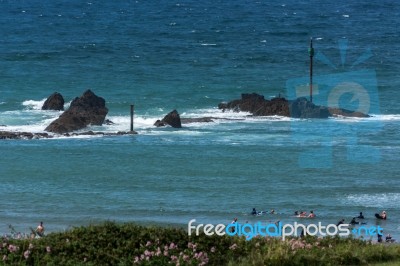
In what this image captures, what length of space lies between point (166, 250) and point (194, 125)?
3929 cm

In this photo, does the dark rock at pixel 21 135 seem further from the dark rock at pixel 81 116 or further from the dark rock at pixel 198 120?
the dark rock at pixel 198 120

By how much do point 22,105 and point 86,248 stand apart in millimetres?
48544

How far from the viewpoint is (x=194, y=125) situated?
59.9 m

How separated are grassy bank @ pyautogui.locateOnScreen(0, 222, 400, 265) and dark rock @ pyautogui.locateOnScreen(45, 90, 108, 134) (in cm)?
3478

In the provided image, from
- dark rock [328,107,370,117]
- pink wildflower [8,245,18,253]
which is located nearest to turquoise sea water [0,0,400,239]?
dark rock [328,107,370,117]

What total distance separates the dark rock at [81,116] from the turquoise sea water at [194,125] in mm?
964

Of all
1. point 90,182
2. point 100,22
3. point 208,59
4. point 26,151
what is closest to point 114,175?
point 90,182

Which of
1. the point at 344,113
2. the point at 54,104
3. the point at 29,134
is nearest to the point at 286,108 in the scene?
the point at 344,113

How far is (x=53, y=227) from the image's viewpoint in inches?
1357

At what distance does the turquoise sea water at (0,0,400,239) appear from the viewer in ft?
128

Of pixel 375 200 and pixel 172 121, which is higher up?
pixel 172 121

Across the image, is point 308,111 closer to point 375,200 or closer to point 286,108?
point 286,108

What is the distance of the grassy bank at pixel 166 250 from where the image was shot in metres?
20.5

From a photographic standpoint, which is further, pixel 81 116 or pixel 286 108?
pixel 286 108
